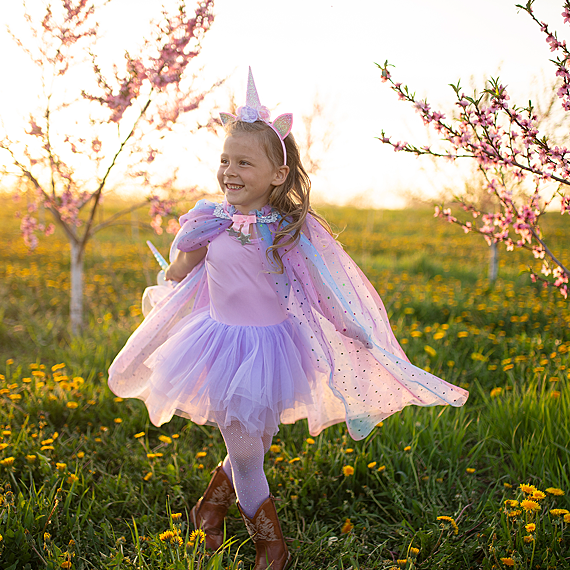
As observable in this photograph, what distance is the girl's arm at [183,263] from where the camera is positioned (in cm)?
218

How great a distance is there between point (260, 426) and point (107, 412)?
1.65m

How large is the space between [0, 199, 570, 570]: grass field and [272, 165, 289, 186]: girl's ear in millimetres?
1382

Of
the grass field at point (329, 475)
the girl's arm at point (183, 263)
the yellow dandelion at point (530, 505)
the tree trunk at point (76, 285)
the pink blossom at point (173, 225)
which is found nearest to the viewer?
the yellow dandelion at point (530, 505)

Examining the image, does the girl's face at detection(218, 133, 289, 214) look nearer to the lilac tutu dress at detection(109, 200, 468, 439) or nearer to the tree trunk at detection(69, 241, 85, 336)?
the lilac tutu dress at detection(109, 200, 468, 439)

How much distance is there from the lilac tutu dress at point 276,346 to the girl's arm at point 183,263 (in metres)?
0.05

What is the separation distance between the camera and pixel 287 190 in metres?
2.10

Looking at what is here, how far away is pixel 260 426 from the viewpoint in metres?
1.91

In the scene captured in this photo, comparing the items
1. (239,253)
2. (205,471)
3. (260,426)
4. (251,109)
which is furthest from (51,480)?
(251,109)

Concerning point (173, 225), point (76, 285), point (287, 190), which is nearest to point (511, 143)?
point (287, 190)

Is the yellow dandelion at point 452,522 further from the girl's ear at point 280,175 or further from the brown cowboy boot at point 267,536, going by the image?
the girl's ear at point 280,175

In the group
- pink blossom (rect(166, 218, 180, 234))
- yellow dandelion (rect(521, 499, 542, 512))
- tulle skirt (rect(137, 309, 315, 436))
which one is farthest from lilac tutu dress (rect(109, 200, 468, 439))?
pink blossom (rect(166, 218, 180, 234))

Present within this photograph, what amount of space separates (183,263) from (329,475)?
1.31m

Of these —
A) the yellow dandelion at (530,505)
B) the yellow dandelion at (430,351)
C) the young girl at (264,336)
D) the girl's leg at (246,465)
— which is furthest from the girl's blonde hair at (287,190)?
the yellow dandelion at (430,351)

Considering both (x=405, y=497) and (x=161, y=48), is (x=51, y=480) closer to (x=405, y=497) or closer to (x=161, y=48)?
(x=405, y=497)
